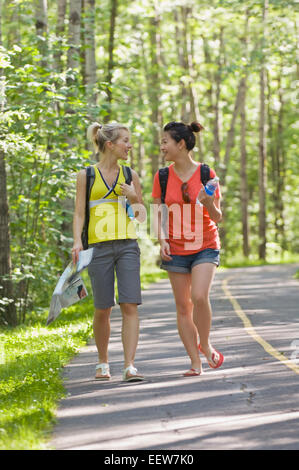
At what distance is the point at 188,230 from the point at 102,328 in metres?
1.24

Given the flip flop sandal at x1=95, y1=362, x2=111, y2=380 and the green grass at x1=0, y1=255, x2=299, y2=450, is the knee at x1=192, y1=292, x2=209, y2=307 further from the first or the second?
the green grass at x1=0, y1=255, x2=299, y2=450

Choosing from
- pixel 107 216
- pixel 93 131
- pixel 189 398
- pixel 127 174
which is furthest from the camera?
pixel 93 131

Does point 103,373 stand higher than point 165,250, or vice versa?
point 165,250

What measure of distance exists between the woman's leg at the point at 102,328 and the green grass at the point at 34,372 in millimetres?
479

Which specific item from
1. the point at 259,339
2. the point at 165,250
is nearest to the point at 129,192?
the point at 165,250

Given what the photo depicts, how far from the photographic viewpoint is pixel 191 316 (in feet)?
27.9

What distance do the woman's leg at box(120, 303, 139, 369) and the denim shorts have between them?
518 mm

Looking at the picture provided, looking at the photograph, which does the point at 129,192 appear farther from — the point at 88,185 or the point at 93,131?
the point at 93,131

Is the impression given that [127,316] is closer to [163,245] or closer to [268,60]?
[163,245]

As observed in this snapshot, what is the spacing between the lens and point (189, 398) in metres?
7.27

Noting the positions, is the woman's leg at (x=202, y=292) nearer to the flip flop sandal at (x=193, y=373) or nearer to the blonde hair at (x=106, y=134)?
the flip flop sandal at (x=193, y=373)

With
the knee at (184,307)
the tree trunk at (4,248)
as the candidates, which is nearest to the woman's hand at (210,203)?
the knee at (184,307)
